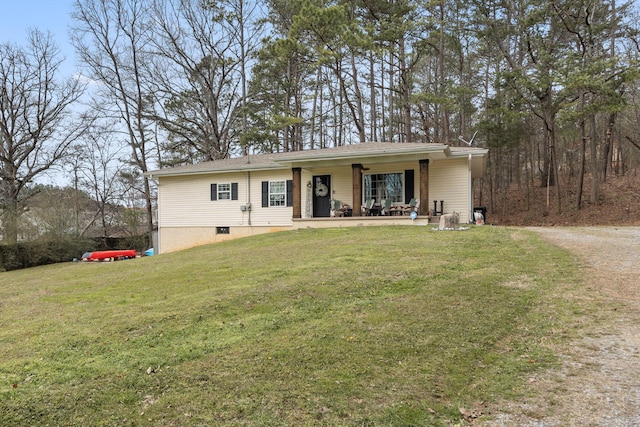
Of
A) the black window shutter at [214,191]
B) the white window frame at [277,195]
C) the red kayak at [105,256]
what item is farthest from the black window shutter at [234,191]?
the red kayak at [105,256]

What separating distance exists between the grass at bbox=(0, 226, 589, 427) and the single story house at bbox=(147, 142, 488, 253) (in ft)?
22.7

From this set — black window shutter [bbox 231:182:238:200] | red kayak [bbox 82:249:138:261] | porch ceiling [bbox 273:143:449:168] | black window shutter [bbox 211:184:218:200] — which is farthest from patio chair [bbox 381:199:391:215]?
red kayak [bbox 82:249:138:261]

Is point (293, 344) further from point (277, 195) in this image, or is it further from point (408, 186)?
point (277, 195)

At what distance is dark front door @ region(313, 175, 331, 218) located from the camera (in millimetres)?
15242

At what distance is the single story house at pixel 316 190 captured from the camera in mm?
13344

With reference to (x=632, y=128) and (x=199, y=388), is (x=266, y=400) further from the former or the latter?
(x=632, y=128)

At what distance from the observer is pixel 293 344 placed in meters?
3.41

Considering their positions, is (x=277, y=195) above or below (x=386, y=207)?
above

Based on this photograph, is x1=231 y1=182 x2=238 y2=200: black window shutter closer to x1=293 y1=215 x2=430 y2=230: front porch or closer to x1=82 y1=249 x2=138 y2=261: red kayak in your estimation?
x1=293 y1=215 x2=430 y2=230: front porch

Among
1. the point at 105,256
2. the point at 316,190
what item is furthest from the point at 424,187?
the point at 105,256

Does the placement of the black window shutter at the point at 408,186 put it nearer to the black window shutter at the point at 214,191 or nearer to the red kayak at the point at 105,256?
the black window shutter at the point at 214,191

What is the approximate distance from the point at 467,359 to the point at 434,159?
1136 cm

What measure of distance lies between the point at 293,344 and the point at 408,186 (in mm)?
11427

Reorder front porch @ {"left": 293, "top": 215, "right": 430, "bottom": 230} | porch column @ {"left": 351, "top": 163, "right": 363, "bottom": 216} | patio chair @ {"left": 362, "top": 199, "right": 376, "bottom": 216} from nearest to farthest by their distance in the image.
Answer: front porch @ {"left": 293, "top": 215, "right": 430, "bottom": 230} < porch column @ {"left": 351, "top": 163, "right": 363, "bottom": 216} < patio chair @ {"left": 362, "top": 199, "right": 376, "bottom": 216}
